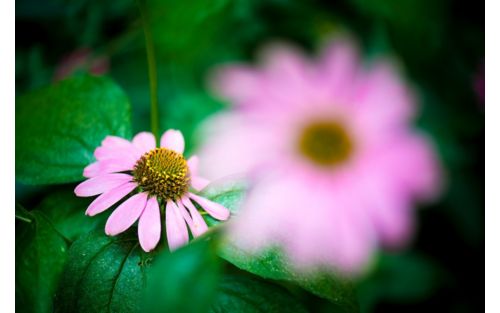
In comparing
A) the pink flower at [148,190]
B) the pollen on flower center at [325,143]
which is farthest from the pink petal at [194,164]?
the pollen on flower center at [325,143]

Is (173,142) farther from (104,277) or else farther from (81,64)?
(81,64)

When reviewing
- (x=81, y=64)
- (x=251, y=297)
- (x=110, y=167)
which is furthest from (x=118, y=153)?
(x=81, y=64)

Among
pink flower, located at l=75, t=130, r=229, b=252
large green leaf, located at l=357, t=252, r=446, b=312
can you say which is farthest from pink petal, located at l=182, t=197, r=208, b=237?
large green leaf, located at l=357, t=252, r=446, b=312

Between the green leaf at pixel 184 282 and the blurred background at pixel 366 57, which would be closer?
the green leaf at pixel 184 282

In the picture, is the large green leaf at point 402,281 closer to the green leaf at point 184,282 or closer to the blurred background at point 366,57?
the blurred background at point 366,57

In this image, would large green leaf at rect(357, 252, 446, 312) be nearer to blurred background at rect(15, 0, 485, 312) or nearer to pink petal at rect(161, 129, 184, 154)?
blurred background at rect(15, 0, 485, 312)

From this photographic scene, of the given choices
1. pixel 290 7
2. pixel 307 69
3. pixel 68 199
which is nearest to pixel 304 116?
pixel 307 69
